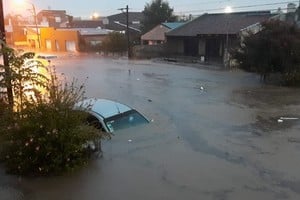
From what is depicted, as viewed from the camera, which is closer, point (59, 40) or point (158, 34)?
point (158, 34)

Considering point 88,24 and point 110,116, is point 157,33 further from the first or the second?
point 110,116

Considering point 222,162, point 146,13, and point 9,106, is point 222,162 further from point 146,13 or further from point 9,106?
point 146,13

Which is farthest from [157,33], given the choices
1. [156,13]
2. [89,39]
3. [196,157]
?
[196,157]

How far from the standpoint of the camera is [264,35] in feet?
86.0

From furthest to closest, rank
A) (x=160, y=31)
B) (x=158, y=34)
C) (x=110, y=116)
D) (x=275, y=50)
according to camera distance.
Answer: (x=158, y=34), (x=160, y=31), (x=275, y=50), (x=110, y=116)

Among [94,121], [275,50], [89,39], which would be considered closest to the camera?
[94,121]

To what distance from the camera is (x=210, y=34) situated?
134ft

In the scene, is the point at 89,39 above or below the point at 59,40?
above

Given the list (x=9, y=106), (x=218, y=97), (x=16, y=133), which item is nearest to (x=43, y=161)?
(x=16, y=133)

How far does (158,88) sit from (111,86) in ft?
10.7

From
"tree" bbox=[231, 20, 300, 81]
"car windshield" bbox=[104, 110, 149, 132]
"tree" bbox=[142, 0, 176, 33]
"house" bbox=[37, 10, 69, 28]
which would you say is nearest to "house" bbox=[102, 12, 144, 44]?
"tree" bbox=[142, 0, 176, 33]

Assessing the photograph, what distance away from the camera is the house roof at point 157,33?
2005 inches

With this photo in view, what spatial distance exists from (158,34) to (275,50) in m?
27.1

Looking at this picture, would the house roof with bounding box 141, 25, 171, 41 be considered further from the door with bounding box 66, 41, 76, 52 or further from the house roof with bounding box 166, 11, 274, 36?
the door with bounding box 66, 41, 76, 52
